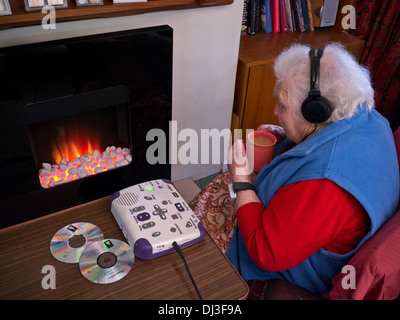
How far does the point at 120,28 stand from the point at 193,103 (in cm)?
51

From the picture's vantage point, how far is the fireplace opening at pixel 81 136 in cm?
128

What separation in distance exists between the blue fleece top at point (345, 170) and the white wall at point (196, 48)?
2.31 ft

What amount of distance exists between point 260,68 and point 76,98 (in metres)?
0.87

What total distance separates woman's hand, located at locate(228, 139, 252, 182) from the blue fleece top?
0.08 metres

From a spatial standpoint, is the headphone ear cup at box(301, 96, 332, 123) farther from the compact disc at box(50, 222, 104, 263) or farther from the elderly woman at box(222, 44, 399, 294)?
the compact disc at box(50, 222, 104, 263)

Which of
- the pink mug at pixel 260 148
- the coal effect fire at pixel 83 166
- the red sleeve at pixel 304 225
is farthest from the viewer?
the coal effect fire at pixel 83 166

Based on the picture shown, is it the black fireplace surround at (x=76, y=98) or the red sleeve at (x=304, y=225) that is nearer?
the red sleeve at (x=304, y=225)

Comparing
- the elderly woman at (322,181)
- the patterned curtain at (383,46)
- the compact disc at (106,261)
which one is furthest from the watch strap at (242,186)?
the patterned curtain at (383,46)

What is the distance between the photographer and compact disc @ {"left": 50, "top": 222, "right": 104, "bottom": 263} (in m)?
0.92

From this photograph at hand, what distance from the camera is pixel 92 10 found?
114 cm

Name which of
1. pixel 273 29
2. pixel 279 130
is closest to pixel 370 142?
pixel 279 130

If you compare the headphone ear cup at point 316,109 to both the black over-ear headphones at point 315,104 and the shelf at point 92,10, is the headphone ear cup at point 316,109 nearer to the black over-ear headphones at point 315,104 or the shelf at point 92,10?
the black over-ear headphones at point 315,104
